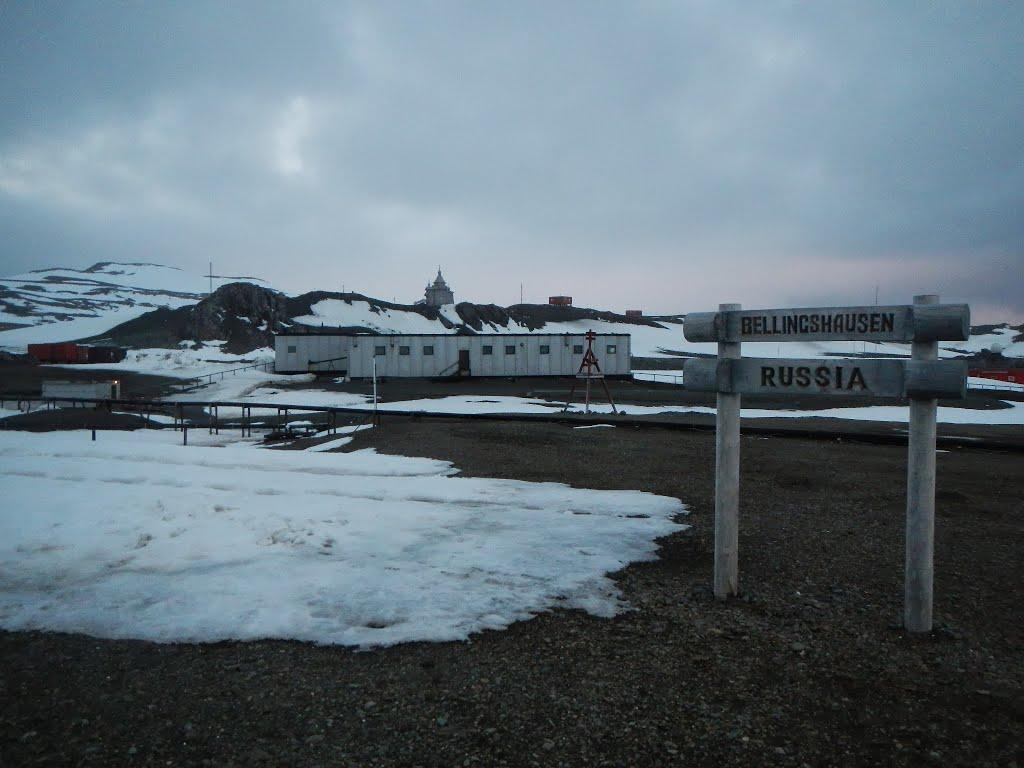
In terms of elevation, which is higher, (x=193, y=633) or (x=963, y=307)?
(x=963, y=307)

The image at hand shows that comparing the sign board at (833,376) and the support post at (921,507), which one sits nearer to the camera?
the sign board at (833,376)

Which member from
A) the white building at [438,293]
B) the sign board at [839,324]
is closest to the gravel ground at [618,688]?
the sign board at [839,324]

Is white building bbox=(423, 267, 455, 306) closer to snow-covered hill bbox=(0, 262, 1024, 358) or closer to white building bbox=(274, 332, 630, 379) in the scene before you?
snow-covered hill bbox=(0, 262, 1024, 358)

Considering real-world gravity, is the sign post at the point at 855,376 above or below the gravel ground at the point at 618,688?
above

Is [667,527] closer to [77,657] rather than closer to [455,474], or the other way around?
[455,474]

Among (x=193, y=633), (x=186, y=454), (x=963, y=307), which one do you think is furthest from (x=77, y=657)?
(x=186, y=454)

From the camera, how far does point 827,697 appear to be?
13.4 ft

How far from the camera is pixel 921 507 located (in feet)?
16.1

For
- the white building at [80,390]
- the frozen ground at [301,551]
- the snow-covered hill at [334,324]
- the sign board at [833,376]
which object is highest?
the snow-covered hill at [334,324]

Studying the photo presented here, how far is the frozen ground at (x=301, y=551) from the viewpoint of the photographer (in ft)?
17.6

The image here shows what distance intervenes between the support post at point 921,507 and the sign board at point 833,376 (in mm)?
166

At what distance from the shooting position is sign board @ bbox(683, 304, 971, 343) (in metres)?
4.84

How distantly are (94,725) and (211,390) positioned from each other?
37.5 metres

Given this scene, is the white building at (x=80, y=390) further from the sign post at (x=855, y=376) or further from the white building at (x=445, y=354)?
the sign post at (x=855, y=376)
